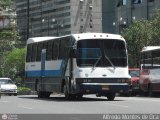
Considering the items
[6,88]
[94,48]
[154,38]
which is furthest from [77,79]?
[154,38]

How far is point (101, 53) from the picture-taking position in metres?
32.7

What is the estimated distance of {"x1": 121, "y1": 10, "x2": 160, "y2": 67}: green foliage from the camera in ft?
206

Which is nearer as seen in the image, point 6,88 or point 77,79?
point 77,79

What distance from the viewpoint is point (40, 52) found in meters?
38.4

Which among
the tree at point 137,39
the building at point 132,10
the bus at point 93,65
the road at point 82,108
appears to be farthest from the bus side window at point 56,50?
the building at point 132,10

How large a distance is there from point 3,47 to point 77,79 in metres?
33.8

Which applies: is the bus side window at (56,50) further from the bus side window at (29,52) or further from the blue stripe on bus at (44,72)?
the bus side window at (29,52)

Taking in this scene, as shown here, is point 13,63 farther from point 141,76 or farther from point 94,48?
point 94,48

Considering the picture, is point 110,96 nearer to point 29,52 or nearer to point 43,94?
point 43,94

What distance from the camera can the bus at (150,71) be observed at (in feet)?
135

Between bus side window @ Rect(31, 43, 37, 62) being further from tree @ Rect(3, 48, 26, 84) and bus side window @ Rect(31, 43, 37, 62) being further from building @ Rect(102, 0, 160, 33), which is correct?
building @ Rect(102, 0, 160, 33)

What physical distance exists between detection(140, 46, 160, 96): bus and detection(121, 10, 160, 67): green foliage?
1862 cm

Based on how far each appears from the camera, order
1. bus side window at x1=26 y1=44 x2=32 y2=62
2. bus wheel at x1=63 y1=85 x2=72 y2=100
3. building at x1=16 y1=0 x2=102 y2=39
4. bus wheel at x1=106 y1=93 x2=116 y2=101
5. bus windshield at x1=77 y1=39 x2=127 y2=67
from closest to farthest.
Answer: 1. bus windshield at x1=77 y1=39 x2=127 y2=67
2. bus wheel at x1=63 y1=85 x2=72 y2=100
3. bus wheel at x1=106 y1=93 x2=116 y2=101
4. bus side window at x1=26 y1=44 x2=32 y2=62
5. building at x1=16 y1=0 x2=102 y2=39

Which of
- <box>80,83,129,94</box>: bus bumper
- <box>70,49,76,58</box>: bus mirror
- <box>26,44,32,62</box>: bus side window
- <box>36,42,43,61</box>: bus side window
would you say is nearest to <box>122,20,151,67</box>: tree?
<box>26,44,32,62</box>: bus side window
